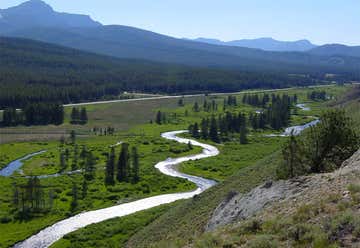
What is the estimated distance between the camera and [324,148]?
42875mm

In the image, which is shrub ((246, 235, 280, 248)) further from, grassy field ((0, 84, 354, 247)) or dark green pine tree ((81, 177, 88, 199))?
dark green pine tree ((81, 177, 88, 199))

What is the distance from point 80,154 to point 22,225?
46.5 metres

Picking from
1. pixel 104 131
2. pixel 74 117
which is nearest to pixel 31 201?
pixel 104 131

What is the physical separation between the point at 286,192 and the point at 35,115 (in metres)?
152

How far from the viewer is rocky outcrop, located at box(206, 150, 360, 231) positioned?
87.9ft

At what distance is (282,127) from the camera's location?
16762 cm

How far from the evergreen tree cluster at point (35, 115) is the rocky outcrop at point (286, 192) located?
141235 mm

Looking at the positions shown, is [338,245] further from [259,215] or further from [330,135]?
[330,135]

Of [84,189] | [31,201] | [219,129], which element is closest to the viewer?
[31,201]

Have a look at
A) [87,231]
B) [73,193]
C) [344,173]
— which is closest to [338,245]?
[344,173]

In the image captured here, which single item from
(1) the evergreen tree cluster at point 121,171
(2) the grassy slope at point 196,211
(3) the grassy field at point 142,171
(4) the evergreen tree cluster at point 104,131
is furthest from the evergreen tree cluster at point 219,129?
(2) the grassy slope at point 196,211

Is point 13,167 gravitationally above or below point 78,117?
below

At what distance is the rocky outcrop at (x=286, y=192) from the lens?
2680 centimetres

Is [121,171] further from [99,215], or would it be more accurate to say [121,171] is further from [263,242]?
[263,242]
